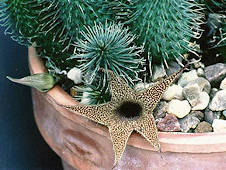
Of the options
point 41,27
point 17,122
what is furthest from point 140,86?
point 17,122

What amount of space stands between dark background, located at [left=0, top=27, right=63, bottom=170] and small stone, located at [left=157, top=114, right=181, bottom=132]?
562 millimetres

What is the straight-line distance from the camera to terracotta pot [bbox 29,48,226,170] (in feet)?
2.74

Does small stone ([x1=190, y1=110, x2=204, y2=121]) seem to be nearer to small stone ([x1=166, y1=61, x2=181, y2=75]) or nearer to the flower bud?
small stone ([x1=166, y1=61, x2=181, y2=75])

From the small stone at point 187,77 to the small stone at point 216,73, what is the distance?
27 mm

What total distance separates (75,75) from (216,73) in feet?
0.98

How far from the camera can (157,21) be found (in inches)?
36.1

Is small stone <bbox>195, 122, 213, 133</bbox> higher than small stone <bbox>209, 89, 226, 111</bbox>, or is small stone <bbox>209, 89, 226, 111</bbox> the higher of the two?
small stone <bbox>209, 89, 226, 111</bbox>

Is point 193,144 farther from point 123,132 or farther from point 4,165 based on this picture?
point 4,165

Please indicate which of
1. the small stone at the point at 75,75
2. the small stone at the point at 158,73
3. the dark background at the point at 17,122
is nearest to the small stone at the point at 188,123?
the small stone at the point at 158,73

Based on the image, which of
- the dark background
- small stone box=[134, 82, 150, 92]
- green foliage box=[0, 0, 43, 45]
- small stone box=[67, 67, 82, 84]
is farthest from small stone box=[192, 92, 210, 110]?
the dark background

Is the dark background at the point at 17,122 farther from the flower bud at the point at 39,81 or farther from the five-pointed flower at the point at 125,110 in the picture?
the five-pointed flower at the point at 125,110

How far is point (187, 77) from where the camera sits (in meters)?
1.01

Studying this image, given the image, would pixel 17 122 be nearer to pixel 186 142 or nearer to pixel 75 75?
pixel 75 75

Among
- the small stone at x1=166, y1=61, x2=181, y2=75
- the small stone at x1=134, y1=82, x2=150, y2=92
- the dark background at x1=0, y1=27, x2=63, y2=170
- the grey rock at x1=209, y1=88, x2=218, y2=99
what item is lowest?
the dark background at x1=0, y1=27, x2=63, y2=170
